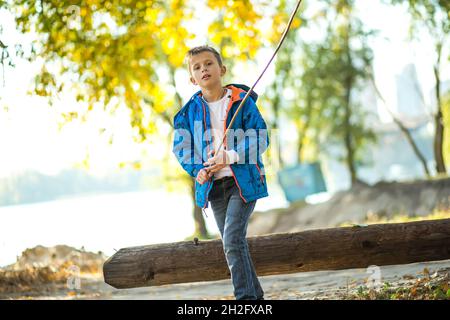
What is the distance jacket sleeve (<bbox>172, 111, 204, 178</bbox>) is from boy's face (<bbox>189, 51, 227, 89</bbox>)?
0.92ft

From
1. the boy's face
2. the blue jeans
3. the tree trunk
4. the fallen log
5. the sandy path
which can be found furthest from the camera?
the tree trunk

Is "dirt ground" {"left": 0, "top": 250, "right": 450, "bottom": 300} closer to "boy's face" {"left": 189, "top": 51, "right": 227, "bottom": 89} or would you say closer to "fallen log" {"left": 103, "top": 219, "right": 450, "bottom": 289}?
"fallen log" {"left": 103, "top": 219, "right": 450, "bottom": 289}

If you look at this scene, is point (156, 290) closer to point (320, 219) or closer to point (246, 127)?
point (246, 127)

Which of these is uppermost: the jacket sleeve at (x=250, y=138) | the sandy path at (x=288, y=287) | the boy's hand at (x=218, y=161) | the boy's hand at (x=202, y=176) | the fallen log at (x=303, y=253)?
the jacket sleeve at (x=250, y=138)

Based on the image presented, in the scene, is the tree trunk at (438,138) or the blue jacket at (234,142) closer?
the blue jacket at (234,142)

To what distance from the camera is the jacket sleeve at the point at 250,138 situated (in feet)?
11.5

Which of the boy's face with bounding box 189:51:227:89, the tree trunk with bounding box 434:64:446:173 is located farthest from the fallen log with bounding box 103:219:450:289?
the tree trunk with bounding box 434:64:446:173

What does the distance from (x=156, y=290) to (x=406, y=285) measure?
3.24 meters

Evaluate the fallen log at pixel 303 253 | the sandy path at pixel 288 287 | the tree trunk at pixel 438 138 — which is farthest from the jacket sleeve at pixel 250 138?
the tree trunk at pixel 438 138

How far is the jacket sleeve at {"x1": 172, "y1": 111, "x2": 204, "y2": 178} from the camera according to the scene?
3.65m

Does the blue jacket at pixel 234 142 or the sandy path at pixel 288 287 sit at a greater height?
Result: the blue jacket at pixel 234 142

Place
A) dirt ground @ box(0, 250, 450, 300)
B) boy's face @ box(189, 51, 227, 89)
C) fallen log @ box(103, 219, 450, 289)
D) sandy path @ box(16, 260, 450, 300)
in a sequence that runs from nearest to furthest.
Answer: boy's face @ box(189, 51, 227, 89)
fallen log @ box(103, 219, 450, 289)
dirt ground @ box(0, 250, 450, 300)
sandy path @ box(16, 260, 450, 300)

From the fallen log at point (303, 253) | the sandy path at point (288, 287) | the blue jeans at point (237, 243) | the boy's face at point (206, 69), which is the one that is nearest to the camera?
the blue jeans at point (237, 243)

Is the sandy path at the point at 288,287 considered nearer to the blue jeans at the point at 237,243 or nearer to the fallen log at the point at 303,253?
the fallen log at the point at 303,253
